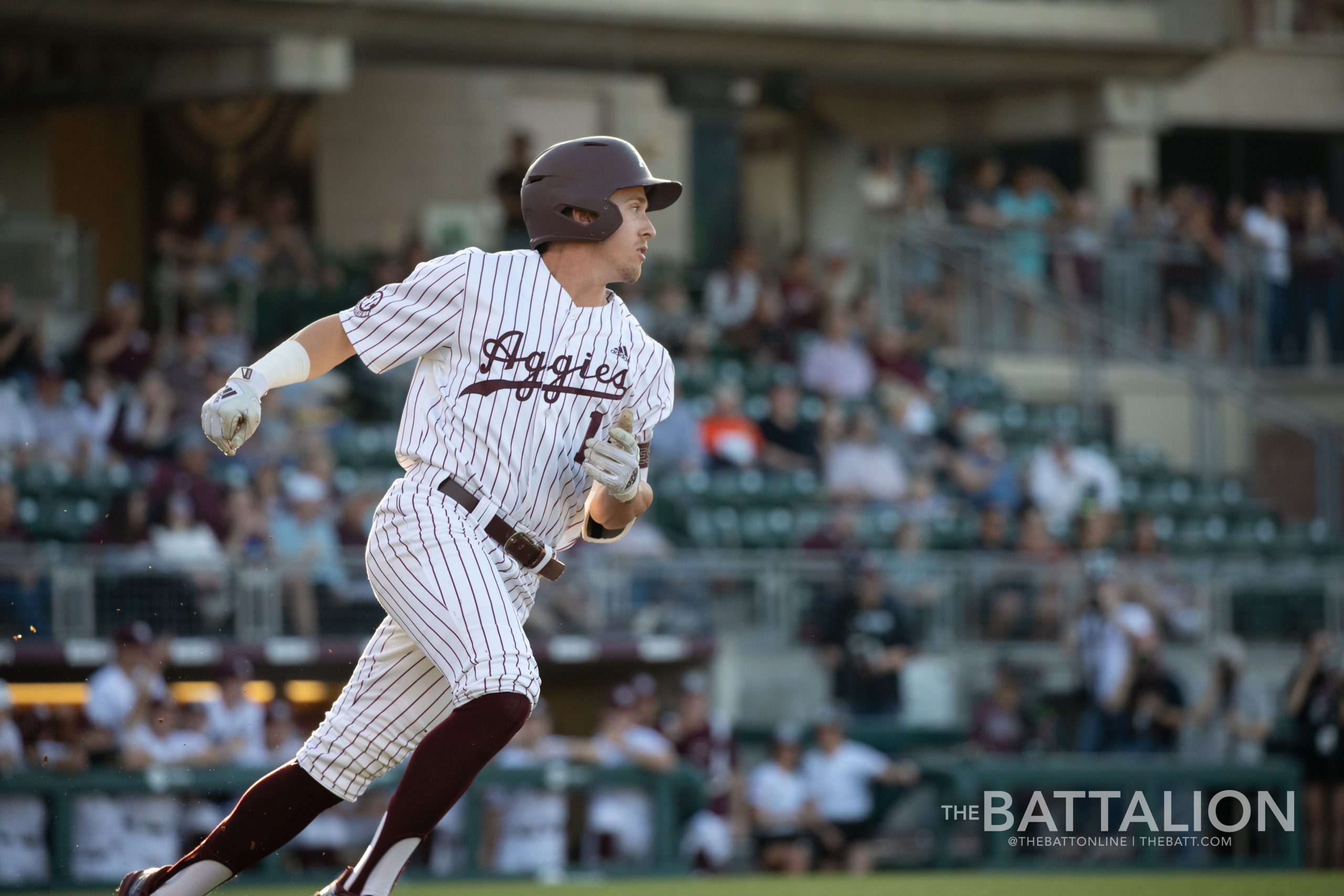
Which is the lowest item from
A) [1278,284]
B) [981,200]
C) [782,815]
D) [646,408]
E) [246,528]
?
[782,815]

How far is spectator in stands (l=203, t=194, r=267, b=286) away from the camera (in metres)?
13.0

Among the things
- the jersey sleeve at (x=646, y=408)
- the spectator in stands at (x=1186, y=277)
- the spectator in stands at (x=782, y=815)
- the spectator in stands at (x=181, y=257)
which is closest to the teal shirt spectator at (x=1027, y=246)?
the spectator in stands at (x=1186, y=277)

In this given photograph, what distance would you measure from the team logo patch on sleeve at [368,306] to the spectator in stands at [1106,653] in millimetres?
7488

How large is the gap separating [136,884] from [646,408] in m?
1.56

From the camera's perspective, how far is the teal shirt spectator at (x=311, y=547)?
10.0m

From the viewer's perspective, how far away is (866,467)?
12430mm

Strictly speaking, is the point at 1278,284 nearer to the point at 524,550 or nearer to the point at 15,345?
the point at 15,345

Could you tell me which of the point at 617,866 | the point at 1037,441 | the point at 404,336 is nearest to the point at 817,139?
the point at 1037,441

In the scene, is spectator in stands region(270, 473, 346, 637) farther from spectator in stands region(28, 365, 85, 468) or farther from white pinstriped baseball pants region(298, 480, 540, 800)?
white pinstriped baseball pants region(298, 480, 540, 800)

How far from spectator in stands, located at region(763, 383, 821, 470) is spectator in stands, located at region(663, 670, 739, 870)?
245 centimetres

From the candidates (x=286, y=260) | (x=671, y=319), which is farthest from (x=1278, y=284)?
(x=286, y=260)

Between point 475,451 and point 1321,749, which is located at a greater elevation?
point 475,451

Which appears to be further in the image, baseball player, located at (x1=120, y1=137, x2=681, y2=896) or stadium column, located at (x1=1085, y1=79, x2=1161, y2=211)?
stadium column, located at (x1=1085, y1=79, x2=1161, y2=211)

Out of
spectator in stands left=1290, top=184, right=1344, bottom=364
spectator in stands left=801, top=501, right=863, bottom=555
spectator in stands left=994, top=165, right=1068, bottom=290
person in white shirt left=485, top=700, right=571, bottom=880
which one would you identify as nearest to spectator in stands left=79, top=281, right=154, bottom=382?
person in white shirt left=485, top=700, right=571, bottom=880
